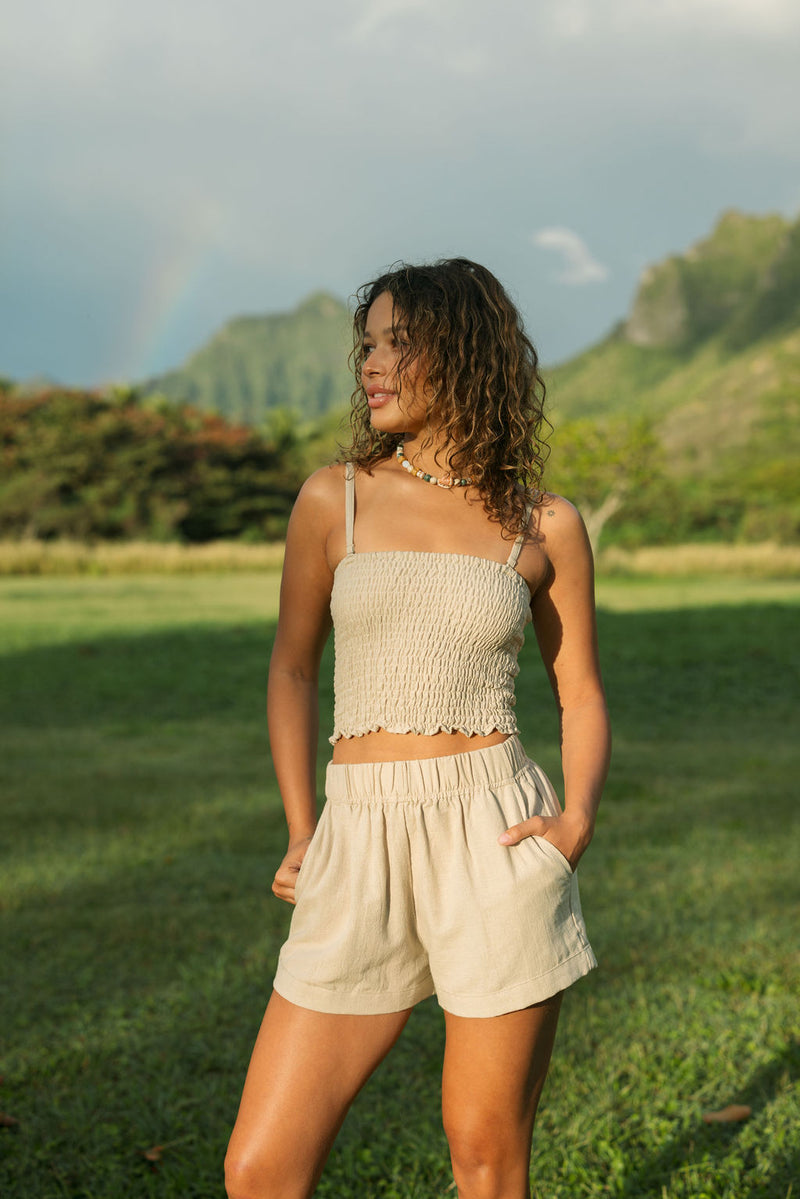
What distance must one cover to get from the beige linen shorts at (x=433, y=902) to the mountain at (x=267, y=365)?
6169 inches

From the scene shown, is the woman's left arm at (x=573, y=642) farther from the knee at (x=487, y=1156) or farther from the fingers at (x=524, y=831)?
the knee at (x=487, y=1156)

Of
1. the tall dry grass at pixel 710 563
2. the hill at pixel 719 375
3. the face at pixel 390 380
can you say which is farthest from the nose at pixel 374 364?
the tall dry grass at pixel 710 563

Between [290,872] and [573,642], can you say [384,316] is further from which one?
[290,872]

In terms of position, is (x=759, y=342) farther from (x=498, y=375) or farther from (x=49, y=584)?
(x=498, y=375)

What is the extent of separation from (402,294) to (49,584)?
25.8m

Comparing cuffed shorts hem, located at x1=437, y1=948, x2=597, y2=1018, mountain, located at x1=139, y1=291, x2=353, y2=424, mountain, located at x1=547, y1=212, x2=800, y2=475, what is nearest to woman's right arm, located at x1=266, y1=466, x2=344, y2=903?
cuffed shorts hem, located at x1=437, y1=948, x2=597, y2=1018

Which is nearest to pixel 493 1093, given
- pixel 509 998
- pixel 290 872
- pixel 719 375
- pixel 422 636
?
pixel 509 998

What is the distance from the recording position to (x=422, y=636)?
6.52ft

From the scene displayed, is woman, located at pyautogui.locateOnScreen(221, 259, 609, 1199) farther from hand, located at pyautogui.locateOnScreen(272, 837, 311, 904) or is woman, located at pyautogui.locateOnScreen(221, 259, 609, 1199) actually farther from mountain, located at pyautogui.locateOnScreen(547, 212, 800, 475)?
mountain, located at pyautogui.locateOnScreen(547, 212, 800, 475)

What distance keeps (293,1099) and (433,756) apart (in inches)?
23.1

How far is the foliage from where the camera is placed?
38438 millimetres

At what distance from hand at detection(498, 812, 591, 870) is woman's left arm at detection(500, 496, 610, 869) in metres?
0.09

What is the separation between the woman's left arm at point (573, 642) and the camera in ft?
7.00

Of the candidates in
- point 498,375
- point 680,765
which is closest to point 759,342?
point 680,765
